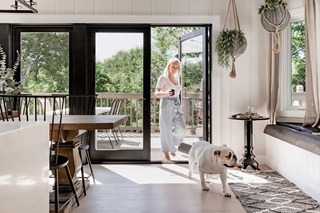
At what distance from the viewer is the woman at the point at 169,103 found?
5.14 metres

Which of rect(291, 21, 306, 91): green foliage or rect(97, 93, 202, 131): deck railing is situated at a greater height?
rect(291, 21, 306, 91): green foliage

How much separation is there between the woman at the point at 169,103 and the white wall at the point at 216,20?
642mm

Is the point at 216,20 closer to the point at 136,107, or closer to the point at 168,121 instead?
the point at 168,121

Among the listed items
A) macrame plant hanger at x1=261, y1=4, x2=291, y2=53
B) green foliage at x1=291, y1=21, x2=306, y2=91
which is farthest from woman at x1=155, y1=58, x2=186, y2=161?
green foliage at x1=291, y1=21, x2=306, y2=91

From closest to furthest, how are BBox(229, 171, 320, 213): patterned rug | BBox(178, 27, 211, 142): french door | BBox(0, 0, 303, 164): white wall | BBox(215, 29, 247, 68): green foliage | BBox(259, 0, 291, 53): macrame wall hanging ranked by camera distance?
BBox(229, 171, 320, 213): patterned rug
BBox(259, 0, 291, 53): macrame wall hanging
BBox(215, 29, 247, 68): green foliage
BBox(0, 0, 303, 164): white wall
BBox(178, 27, 211, 142): french door

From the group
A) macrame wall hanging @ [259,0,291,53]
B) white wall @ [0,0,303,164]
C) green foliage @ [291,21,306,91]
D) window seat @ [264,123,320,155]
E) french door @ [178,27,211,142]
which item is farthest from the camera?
french door @ [178,27,211,142]

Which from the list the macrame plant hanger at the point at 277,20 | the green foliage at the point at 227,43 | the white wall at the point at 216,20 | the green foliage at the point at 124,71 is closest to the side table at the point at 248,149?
the white wall at the point at 216,20

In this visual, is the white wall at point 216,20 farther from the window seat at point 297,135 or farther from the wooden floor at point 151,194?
the wooden floor at point 151,194

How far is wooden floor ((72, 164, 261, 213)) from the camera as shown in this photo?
297 cm

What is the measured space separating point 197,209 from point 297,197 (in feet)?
3.64

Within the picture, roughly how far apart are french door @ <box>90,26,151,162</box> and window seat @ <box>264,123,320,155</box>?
6.09ft

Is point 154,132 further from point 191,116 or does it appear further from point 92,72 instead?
point 92,72

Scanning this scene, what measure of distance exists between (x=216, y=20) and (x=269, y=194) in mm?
2677

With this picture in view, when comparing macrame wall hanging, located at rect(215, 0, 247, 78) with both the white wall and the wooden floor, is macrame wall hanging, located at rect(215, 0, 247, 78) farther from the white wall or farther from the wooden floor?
the wooden floor
